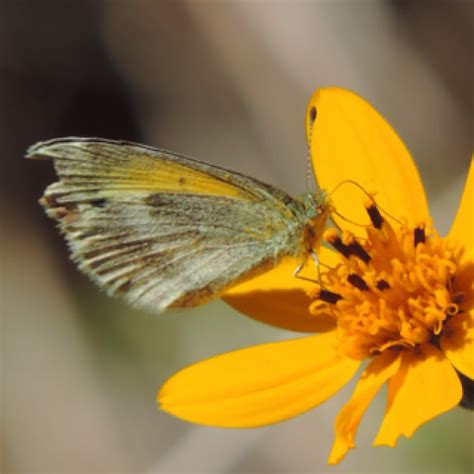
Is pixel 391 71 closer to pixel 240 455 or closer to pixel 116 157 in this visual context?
pixel 240 455

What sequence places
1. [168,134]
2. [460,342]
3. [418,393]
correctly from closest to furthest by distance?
[418,393], [460,342], [168,134]

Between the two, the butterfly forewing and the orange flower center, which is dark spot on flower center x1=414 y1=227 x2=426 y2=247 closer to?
the orange flower center

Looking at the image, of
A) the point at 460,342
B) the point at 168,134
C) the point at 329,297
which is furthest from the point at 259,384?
the point at 168,134

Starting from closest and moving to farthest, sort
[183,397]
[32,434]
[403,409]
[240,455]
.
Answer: [403,409], [183,397], [240,455], [32,434]

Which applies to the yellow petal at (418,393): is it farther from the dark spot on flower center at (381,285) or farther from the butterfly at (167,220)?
the butterfly at (167,220)

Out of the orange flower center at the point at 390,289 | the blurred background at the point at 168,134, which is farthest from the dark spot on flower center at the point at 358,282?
the blurred background at the point at 168,134

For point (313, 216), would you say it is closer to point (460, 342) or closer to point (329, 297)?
point (329, 297)

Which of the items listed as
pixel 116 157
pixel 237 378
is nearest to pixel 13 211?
pixel 116 157
